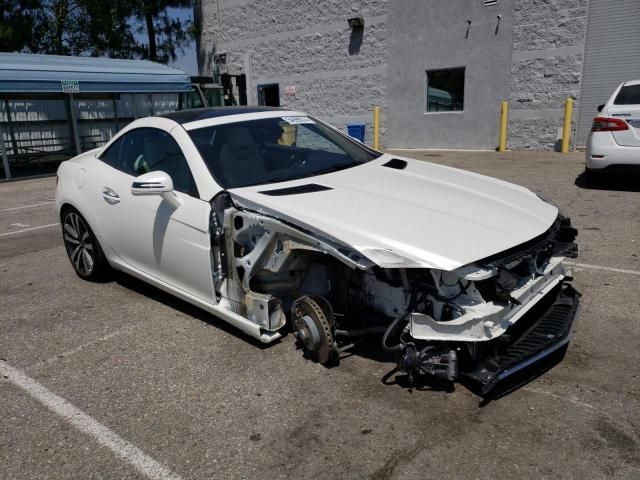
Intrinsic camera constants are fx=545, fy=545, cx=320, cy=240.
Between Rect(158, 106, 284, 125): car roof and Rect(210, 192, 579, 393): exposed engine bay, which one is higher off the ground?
Rect(158, 106, 284, 125): car roof

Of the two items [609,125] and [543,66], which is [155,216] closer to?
[609,125]

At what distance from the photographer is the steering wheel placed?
4133 millimetres

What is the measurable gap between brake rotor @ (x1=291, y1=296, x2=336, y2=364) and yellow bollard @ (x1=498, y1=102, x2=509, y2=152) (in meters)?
13.3

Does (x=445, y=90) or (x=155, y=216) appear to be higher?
(x=445, y=90)

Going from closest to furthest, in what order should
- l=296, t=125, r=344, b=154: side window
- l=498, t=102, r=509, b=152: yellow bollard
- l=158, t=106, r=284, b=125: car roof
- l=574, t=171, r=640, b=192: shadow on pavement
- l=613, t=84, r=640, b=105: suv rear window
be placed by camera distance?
l=158, t=106, r=284, b=125: car roof → l=296, t=125, r=344, b=154: side window → l=613, t=84, r=640, b=105: suv rear window → l=574, t=171, r=640, b=192: shadow on pavement → l=498, t=102, r=509, b=152: yellow bollard

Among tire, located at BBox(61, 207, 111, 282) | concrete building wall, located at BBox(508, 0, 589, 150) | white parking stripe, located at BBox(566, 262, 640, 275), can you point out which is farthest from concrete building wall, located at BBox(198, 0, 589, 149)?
tire, located at BBox(61, 207, 111, 282)

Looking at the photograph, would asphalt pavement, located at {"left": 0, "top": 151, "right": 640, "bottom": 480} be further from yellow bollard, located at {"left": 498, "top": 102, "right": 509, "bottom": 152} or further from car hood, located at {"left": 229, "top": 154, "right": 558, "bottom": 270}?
yellow bollard, located at {"left": 498, "top": 102, "right": 509, "bottom": 152}

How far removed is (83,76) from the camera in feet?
46.2

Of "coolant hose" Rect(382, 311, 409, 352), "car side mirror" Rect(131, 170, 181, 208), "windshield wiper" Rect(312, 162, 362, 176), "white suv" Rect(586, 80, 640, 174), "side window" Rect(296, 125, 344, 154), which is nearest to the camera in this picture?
"coolant hose" Rect(382, 311, 409, 352)

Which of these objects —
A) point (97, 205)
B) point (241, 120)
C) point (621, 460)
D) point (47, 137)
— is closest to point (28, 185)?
point (47, 137)

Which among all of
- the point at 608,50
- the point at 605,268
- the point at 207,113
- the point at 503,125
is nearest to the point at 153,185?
the point at 207,113

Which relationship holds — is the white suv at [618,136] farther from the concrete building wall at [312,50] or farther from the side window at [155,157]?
the concrete building wall at [312,50]

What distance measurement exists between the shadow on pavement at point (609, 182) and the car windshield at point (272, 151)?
5835mm

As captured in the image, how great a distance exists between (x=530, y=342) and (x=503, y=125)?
43.5 ft
